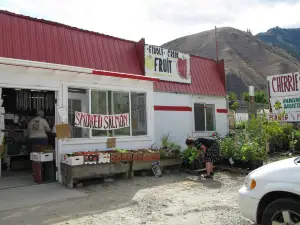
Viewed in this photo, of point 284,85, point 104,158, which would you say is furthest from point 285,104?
point 104,158

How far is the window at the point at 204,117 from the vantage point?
526 inches

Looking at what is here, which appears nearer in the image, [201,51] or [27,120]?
[27,120]

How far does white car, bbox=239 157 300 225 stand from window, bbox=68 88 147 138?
18.1 ft

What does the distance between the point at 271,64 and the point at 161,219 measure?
112 metres

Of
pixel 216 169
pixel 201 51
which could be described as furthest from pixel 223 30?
pixel 216 169

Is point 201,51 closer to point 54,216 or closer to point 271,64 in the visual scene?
point 271,64

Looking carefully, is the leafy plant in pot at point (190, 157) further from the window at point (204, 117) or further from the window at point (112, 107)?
the window at point (204, 117)

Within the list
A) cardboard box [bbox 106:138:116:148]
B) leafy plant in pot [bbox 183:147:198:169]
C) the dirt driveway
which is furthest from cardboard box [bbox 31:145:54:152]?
leafy plant in pot [bbox 183:147:198:169]

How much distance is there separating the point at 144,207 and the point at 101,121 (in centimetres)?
358

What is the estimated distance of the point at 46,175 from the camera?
8.16 meters

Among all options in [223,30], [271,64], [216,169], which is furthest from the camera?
[223,30]

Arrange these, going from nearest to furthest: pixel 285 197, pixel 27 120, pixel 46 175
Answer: pixel 285 197 → pixel 46 175 → pixel 27 120

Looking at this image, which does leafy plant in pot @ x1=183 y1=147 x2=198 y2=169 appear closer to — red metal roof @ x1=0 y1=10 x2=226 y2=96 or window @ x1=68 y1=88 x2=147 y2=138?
window @ x1=68 y1=88 x2=147 y2=138

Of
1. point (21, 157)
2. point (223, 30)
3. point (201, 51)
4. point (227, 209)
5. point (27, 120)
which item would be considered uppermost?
point (223, 30)
